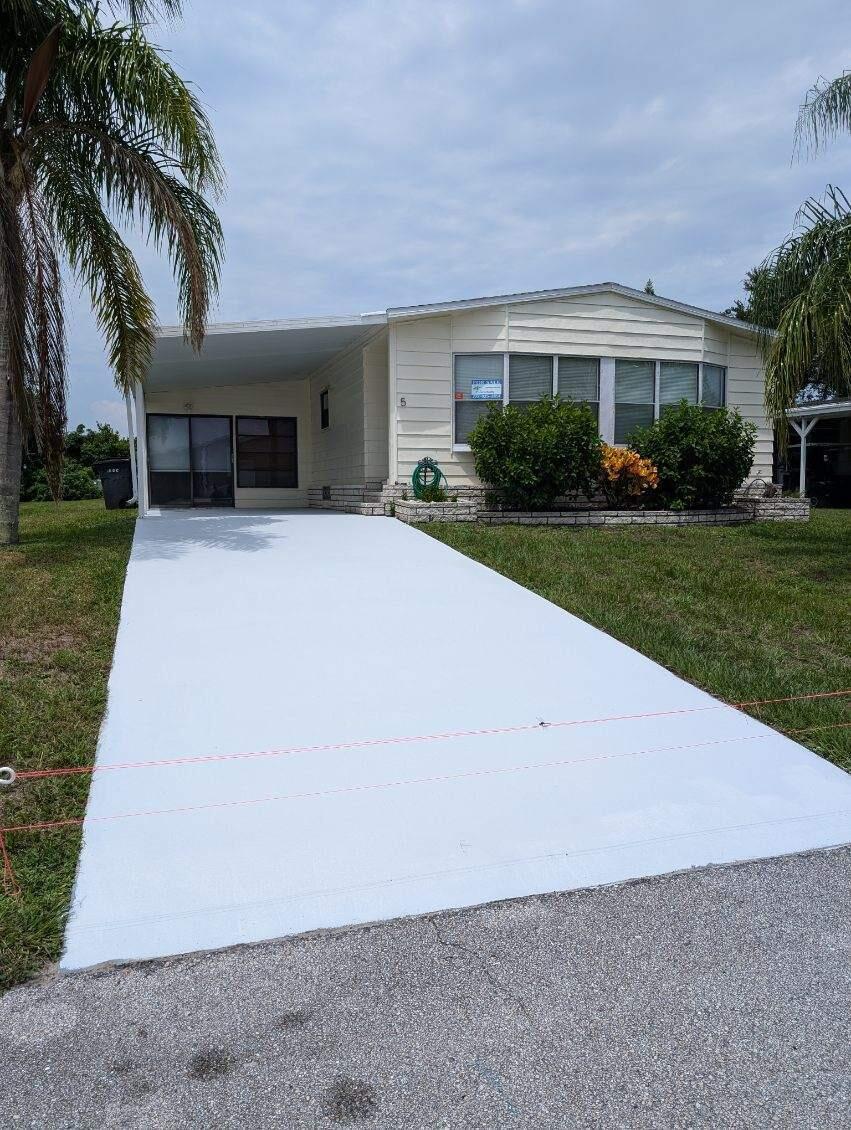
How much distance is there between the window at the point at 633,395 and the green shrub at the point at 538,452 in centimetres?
167

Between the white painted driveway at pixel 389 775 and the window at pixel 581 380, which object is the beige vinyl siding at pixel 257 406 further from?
the white painted driveway at pixel 389 775

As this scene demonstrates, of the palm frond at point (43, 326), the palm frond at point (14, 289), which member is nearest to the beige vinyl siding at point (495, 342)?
the palm frond at point (43, 326)

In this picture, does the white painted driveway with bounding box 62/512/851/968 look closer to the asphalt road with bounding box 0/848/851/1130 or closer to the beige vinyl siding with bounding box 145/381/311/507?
the asphalt road with bounding box 0/848/851/1130

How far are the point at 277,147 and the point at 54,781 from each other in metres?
10.6

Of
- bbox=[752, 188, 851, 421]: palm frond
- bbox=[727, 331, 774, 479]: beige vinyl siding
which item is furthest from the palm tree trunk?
bbox=[727, 331, 774, 479]: beige vinyl siding

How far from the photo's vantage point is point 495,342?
1226 cm

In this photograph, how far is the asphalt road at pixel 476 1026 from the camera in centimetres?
202

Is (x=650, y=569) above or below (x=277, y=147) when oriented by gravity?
below

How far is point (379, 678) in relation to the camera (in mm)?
5230

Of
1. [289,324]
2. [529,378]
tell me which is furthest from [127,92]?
[529,378]

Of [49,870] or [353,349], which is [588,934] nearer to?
[49,870]

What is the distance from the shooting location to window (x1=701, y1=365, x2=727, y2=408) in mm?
13414

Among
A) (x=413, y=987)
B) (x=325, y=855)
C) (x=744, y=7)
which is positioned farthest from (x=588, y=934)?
(x=744, y=7)

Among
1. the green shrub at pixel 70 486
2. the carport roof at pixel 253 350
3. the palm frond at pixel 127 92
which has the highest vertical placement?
the palm frond at pixel 127 92
